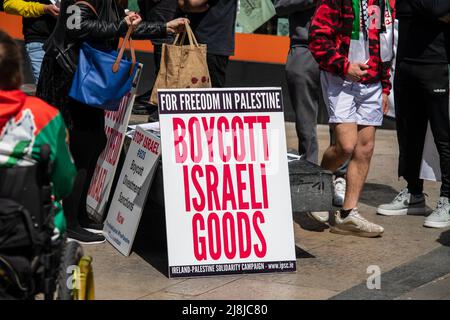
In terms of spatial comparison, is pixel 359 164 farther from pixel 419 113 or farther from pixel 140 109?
pixel 140 109

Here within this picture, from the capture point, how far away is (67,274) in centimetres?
466

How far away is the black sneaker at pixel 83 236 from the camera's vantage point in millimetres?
7000

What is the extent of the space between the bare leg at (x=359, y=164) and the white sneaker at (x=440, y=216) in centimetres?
68

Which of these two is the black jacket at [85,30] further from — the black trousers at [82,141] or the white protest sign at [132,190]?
the white protest sign at [132,190]

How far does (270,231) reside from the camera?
21.0 ft

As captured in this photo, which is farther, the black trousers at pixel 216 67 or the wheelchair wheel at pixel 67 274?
the black trousers at pixel 216 67

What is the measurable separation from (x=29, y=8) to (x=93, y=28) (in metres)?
1.52

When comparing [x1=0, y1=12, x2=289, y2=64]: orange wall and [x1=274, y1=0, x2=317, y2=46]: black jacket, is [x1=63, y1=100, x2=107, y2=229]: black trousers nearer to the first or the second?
[x1=274, y1=0, x2=317, y2=46]: black jacket

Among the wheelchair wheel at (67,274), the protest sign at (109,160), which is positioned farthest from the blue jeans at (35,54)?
the wheelchair wheel at (67,274)

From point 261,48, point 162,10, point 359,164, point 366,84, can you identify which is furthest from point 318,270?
point 261,48

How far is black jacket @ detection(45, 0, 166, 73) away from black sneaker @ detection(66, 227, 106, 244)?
3.52ft

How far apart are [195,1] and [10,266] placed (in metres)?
4.49

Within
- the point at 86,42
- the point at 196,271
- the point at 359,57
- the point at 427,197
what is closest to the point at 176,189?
the point at 196,271
